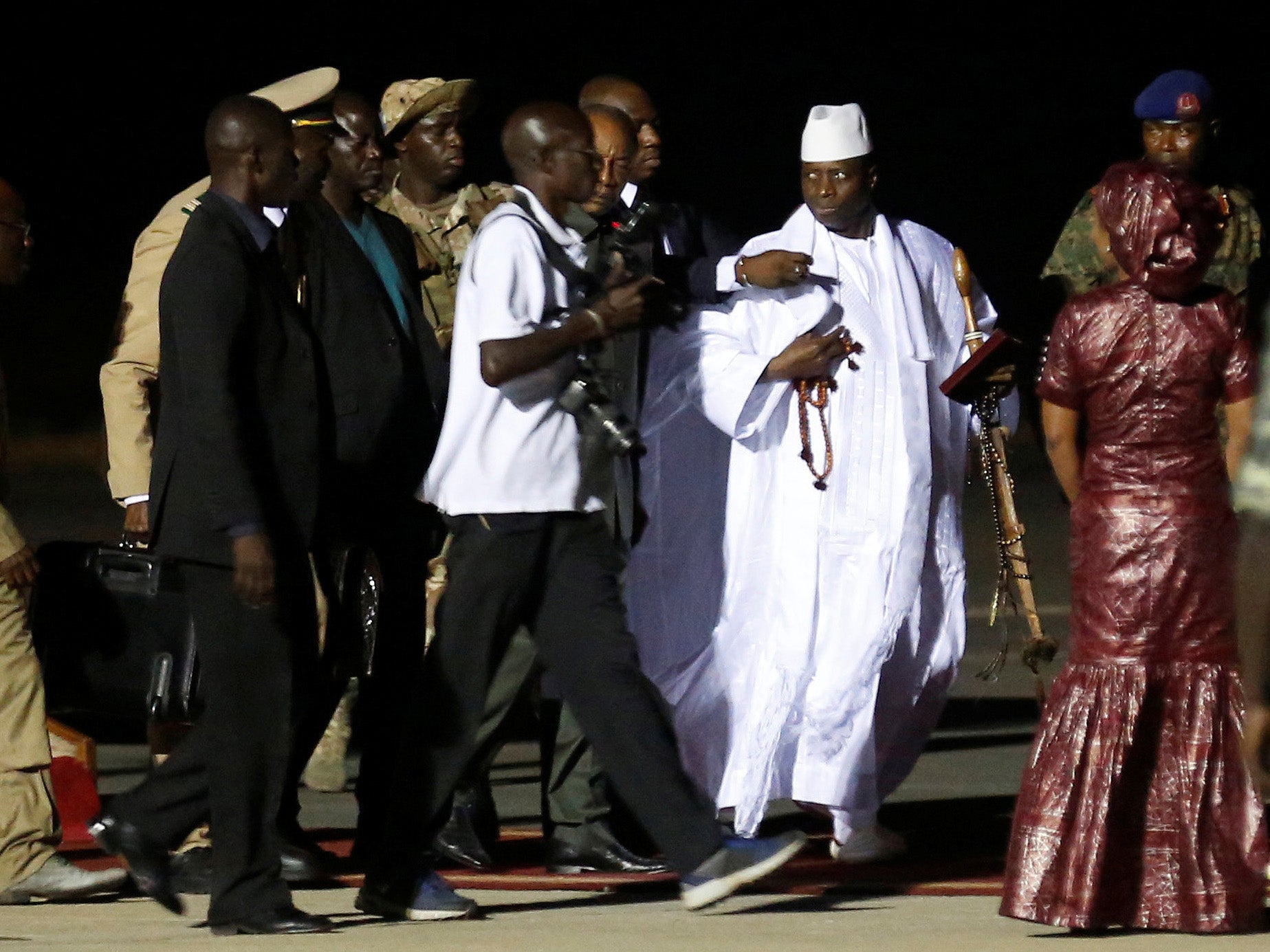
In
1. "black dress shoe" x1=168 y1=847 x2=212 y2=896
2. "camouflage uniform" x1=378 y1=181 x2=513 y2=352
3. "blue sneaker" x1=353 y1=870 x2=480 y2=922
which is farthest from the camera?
"camouflage uniform" x1=378 y1=181 x2=513 y2=352

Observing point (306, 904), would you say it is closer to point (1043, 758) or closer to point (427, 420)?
point (427, 420)

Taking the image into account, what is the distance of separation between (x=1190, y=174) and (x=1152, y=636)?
7.98 ft

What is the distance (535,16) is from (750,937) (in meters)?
19.0

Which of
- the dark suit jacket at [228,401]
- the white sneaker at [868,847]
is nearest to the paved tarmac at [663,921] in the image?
the white sneaker at [868,847]

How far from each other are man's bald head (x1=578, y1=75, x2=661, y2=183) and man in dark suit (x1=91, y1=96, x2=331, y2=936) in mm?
1757

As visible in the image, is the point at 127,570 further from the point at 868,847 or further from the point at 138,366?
the point at 868,847

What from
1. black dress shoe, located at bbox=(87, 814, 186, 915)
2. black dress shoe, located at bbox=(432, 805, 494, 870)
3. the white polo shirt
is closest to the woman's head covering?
the white polo shirt

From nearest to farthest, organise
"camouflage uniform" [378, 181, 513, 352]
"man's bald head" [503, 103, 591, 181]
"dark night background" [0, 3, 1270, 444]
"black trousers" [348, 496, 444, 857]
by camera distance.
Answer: "man's bald head" [503, 103, 591, 181] → "black trousers" [348, 496, 444, 857] → "camouflage uniform" [378, 181, 513, 352] → "dark night background" [0, 3, 1270, 444]

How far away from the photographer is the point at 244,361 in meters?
5.69

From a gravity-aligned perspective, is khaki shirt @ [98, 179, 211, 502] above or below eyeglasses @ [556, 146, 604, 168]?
below

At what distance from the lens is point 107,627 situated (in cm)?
703

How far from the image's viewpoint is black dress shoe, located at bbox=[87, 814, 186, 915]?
582cm

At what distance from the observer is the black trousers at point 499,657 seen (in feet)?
19.2

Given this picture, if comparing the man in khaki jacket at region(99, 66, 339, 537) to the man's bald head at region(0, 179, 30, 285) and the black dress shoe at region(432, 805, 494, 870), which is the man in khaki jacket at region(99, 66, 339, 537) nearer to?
the man's bald head at region(0, 179, 30, 285)
